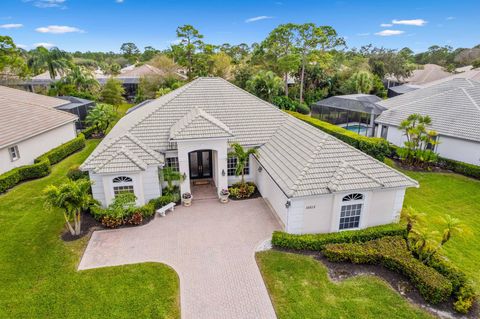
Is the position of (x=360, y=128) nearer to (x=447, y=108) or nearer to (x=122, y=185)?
(x=447, y=108)

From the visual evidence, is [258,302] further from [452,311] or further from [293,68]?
[293,68]

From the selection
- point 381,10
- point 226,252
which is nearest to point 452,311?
point 226,252

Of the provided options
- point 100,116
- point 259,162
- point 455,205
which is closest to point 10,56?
point 100,116

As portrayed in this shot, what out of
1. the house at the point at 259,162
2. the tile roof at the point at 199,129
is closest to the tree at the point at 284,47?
the house at the point at 259,162

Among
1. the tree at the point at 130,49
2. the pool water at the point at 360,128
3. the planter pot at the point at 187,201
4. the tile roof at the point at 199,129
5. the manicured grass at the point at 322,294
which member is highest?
the tree at the point at 130,49

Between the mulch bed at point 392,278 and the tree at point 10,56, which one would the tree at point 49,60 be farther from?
the mulch bed at point 392,278

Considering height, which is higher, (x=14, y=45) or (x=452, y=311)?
(x=14, y=45)

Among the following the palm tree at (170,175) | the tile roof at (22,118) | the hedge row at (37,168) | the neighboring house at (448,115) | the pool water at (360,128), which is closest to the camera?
the palm tree at (170,175)
